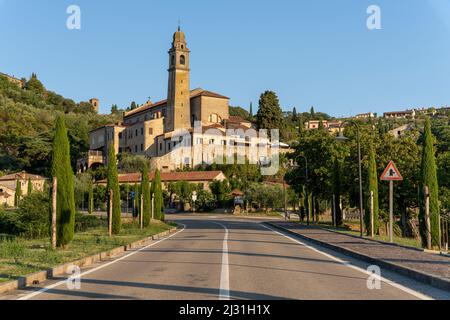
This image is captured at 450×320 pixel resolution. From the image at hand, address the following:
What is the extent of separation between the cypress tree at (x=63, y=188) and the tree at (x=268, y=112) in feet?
316

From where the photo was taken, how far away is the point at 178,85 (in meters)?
113

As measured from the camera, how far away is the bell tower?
11256cm

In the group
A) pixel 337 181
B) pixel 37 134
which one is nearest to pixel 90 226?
pixel 337 181

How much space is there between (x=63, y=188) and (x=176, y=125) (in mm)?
91693

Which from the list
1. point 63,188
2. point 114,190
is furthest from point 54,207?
point 114,190

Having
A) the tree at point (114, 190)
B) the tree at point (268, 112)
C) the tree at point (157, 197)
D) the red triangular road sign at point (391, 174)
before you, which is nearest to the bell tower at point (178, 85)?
the tree at point (268, 112)

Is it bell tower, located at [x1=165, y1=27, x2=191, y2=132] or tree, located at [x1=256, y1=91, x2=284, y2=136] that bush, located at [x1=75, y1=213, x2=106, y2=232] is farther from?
tree, located at [x1=256, y1=91, x2=284, y2=136]

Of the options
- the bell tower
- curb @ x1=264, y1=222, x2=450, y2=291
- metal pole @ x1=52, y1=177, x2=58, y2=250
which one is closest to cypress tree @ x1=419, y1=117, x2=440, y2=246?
curb @ x1=264, y1=222, x2=450, y2=291

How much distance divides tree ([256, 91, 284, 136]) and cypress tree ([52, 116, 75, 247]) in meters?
96.2

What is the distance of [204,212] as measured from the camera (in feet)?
270

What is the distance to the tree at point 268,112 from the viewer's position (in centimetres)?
11712

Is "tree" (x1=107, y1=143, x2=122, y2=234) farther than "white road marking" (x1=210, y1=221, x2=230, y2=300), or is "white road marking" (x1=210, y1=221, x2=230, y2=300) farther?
"tree" (x1=107, y1=143, x2=122, y2=234)

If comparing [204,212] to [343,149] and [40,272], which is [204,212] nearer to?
[343,149]
